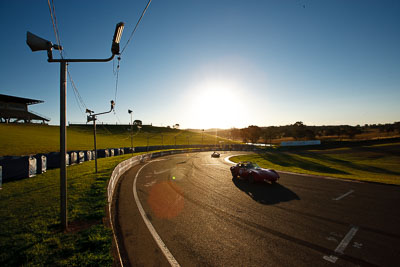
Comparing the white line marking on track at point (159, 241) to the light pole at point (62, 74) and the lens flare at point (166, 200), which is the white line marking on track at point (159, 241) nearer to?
the lens flare at point (166, 200)

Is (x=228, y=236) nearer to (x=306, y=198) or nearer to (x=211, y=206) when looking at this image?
(x=211, y=206)

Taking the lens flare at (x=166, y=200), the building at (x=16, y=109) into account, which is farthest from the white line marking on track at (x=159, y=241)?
the building at (x=16, y=109)

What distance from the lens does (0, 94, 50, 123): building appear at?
69312 millimetres

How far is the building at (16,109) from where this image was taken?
6931cm

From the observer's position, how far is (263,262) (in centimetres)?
405

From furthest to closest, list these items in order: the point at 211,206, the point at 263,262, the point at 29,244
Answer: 1. the point at 211,206
2. the point at 29,244
3. the point at 263,262

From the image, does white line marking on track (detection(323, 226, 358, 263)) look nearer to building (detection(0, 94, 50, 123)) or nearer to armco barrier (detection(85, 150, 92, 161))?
armco barrier (detection(85, 150, 92, 161))

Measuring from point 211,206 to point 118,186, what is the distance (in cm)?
704

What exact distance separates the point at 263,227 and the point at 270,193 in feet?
14.0

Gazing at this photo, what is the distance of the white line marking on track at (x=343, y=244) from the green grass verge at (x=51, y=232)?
5.05m

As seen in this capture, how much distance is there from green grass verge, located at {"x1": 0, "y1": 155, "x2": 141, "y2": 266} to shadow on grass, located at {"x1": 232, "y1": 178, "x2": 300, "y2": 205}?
21.8ft

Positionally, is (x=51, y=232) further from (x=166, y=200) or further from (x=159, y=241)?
(x=166, y=200)

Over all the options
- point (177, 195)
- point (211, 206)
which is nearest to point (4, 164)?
point (177, 195)

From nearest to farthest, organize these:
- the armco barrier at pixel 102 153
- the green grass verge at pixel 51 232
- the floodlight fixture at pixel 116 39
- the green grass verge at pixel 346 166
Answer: the green grass verge at pixel 51 232
the floodlight fixture at pixel 116 39
the green grass verge at pixel 346 166
the armco barrier at pixel 102 153
